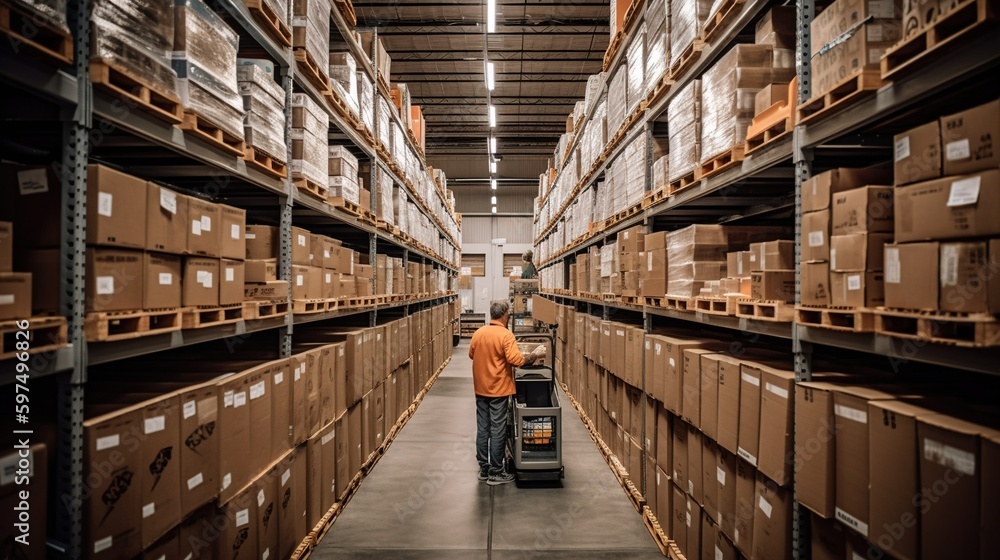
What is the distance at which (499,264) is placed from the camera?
23.6 metres

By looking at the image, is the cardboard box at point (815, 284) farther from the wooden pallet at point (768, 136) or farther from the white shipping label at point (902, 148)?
the wooden pallet at point (768, 136)

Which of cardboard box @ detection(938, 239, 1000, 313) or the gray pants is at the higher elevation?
cardboard box @ detection(938, 239, 1000, 313)

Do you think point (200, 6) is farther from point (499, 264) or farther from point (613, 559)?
point (499, 264)

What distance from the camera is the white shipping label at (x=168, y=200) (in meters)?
2.47

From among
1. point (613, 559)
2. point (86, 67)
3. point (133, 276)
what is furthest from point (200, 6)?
point (613, 559)

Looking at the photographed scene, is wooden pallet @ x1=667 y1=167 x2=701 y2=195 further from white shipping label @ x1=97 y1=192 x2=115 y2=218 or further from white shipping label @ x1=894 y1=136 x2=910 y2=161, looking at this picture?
white shipping label @ x1=97 y1=192 x2=115 y2=218

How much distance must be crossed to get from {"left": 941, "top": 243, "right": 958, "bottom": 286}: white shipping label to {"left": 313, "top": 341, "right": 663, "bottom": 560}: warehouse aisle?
129 inches

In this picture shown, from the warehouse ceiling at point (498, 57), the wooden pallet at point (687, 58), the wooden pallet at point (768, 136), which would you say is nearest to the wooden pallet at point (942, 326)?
the wooden pallet at point (768, 136)

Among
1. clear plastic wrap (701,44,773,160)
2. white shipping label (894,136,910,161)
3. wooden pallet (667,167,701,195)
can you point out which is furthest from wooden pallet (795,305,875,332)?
wooden pallet (667,167,701,195)

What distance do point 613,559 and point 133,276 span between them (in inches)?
148

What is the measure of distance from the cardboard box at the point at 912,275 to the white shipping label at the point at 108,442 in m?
3.11

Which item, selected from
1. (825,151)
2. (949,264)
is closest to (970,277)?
(949,264)

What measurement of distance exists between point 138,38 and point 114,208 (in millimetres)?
810

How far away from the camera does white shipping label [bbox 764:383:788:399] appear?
8.57ft
